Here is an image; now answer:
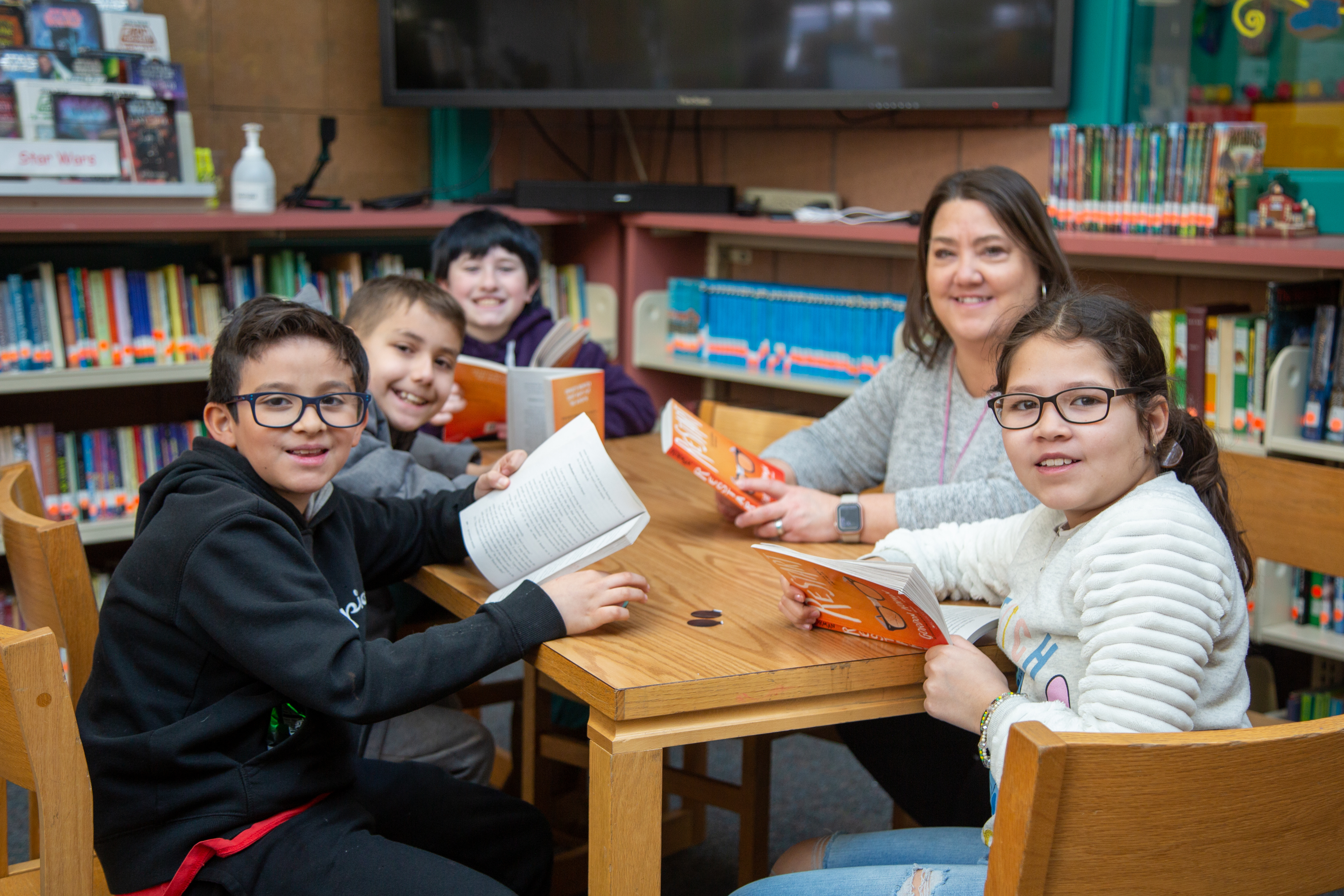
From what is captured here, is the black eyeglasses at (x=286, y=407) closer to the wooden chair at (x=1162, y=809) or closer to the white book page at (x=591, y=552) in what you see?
the white book page at (x=591, y=552)

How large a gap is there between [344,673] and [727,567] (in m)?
0.51

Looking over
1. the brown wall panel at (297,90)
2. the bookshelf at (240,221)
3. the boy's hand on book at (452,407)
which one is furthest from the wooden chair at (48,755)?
the brown wall panel at (297,90)

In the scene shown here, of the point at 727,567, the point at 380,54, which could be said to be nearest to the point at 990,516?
the point at 727,567

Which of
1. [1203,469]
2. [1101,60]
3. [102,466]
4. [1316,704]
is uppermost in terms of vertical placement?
[1101,60]

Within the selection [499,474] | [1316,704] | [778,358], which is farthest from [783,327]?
[499,474]

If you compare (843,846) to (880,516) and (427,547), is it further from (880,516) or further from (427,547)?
(427,547)

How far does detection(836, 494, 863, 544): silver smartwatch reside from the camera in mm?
1577

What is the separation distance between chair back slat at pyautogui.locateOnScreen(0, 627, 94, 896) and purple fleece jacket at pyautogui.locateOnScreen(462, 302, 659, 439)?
4.10ft

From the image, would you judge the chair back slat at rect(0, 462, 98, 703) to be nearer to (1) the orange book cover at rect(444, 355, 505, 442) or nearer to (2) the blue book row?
(1) the orange book cover at rect(444, 355, 505, 442)

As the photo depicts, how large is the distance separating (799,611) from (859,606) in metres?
0.08

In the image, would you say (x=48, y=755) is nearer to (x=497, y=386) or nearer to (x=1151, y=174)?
(x=497, y=386)

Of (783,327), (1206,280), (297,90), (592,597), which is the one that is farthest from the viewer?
(297,90)

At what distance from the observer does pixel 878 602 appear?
1132 mm

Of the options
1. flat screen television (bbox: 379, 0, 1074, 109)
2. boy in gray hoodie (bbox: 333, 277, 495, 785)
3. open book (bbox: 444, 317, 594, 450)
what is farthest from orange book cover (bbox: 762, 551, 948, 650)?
flat screen television (bbox: 379, 0, 1074, 109)
